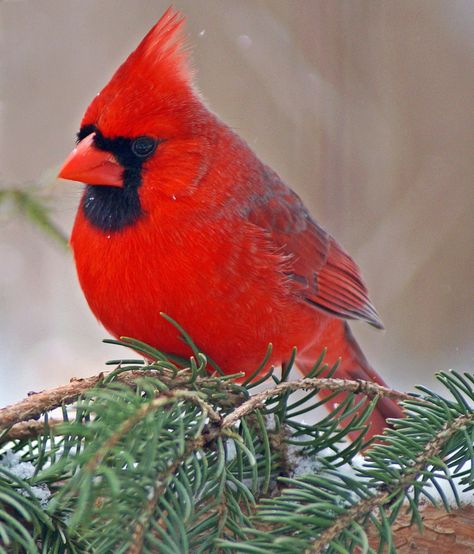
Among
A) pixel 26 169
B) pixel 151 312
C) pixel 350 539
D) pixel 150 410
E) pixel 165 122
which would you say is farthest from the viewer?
pixel 26 169

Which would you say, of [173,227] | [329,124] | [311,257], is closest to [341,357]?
[311,257]

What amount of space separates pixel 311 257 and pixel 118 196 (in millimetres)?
561

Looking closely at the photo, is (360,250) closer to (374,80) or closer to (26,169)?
(374,80)

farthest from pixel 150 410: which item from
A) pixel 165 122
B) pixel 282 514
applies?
pixel 165 122

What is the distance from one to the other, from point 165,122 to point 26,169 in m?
2.48

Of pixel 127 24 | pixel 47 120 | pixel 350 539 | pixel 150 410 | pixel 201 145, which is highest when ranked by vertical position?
pixel 127 24

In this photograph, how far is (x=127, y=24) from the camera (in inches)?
155

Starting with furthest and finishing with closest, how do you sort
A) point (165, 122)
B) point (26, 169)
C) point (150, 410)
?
point (26, 169) → point (165, 122) → point (150, 410)

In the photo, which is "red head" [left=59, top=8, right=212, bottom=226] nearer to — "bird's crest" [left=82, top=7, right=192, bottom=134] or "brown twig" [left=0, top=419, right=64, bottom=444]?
"bird's crest" [left=82, top=7, right=192, bottom=134]

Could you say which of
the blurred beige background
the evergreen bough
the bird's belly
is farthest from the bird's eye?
the blurred beige background

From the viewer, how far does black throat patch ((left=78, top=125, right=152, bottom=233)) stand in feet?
4.99

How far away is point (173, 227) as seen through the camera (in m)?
1.50

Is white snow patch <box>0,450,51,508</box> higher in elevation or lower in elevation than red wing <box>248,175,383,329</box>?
lower

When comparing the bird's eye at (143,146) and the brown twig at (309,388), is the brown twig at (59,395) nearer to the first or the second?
the brown twig at (309,388)
